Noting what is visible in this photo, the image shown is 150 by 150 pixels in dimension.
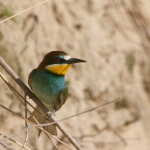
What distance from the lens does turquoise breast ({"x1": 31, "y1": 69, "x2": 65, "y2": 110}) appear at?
6.19 feet

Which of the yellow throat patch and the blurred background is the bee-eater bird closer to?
the yellow throat patch

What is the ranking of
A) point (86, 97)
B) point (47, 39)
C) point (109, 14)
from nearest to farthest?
point (47, 39) < point (86, 97) < point (109, 14)

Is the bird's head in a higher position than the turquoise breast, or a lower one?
higher

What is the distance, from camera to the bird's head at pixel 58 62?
71.4 inches

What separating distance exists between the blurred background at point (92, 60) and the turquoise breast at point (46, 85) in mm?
717

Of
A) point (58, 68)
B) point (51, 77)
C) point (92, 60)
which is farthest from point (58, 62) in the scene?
point (92, 60)

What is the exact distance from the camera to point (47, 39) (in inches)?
110

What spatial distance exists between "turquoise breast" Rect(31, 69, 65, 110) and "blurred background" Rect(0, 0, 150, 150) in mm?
717

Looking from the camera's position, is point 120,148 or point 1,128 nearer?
point 1,128

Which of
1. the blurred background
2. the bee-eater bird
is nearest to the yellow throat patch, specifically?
the bee-eater bird

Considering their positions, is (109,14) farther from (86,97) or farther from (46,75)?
(46,75)

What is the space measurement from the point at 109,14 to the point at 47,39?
1026 mm

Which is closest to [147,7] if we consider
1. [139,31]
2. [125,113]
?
[139,31]

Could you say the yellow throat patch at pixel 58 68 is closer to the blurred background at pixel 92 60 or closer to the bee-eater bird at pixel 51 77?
the bee-eater bird at pixel 51 77
